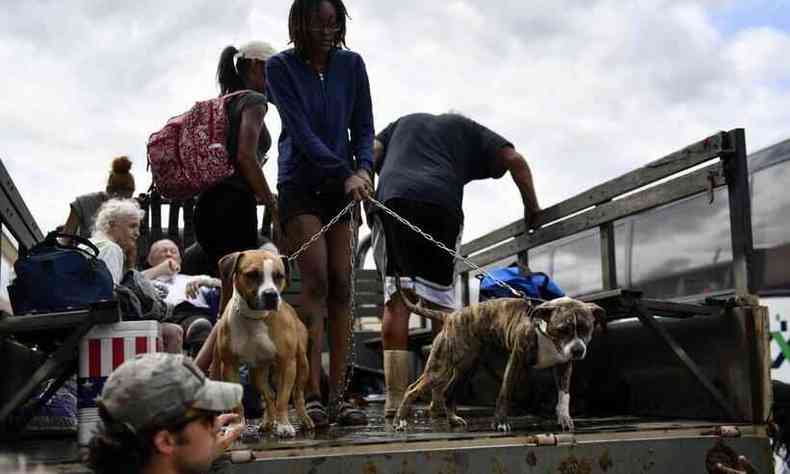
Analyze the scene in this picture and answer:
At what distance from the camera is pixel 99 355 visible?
3.76 metres

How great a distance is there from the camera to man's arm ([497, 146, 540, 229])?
589 cm

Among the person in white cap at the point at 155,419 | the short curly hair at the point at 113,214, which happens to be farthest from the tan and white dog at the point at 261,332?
the person in white cap at the point at 155,419

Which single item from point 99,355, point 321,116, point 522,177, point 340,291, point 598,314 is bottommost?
point 99,355

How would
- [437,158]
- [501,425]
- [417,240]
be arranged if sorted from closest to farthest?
1. [501,425]
2. [417,240]
3. [437,158]

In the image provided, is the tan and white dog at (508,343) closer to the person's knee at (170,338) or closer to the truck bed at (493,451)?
the truck bed at (493,451)

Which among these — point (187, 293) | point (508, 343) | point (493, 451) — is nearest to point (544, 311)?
point (508, 343)

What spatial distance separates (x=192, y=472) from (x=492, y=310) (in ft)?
8.60

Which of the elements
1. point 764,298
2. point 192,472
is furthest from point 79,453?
point 764,298

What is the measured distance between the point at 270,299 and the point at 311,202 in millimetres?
934

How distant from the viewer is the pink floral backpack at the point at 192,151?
491cm

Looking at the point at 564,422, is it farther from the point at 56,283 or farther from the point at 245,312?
the point at 56,283

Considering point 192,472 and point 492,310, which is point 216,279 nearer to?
point 492,310

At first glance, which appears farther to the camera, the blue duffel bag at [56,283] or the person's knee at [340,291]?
the person's knee at [340,291]

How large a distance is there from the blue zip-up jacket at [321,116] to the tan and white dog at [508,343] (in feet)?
3.19
